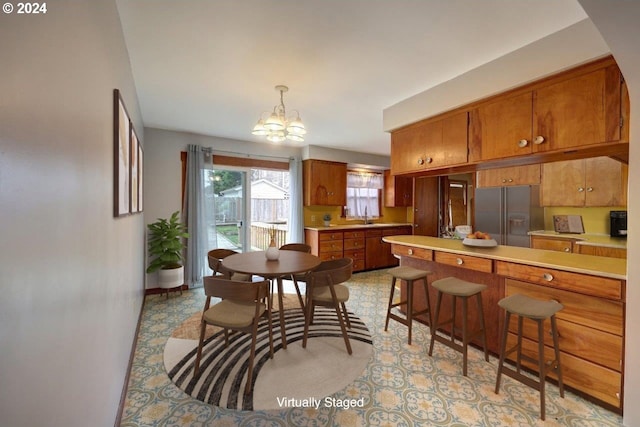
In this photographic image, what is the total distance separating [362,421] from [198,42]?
8.86 feet

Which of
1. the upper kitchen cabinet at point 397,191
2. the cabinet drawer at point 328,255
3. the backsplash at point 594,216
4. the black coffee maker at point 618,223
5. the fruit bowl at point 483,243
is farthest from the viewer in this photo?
the upper kitchen cabinet at point 397,191

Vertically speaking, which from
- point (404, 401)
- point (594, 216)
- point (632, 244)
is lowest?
point (404, 401)

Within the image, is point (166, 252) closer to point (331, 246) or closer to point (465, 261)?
point (331, 246)

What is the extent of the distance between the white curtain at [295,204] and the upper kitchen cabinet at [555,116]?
3.18 metres

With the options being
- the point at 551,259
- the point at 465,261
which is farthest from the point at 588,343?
the point at 465,261

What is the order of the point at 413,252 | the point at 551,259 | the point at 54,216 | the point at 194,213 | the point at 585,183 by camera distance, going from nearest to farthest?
the point at 54,216 → the point at 551,259 → the point at 413,252 → the point at 585,183 → the point at 194,213

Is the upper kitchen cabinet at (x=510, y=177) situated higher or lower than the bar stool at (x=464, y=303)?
higher

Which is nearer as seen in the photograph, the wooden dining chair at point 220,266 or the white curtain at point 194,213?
the wooden dining chair at point 220,266

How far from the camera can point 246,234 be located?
4836 mm

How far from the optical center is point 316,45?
77.2 inches

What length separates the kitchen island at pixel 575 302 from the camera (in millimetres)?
1717

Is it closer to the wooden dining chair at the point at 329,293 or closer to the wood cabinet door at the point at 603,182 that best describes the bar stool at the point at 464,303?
the wooden dining chair at the point at 329,293

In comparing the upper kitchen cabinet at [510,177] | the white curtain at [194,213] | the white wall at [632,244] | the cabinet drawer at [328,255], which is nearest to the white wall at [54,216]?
the white wall at [632,244]

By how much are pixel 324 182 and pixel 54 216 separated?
4.68 m
